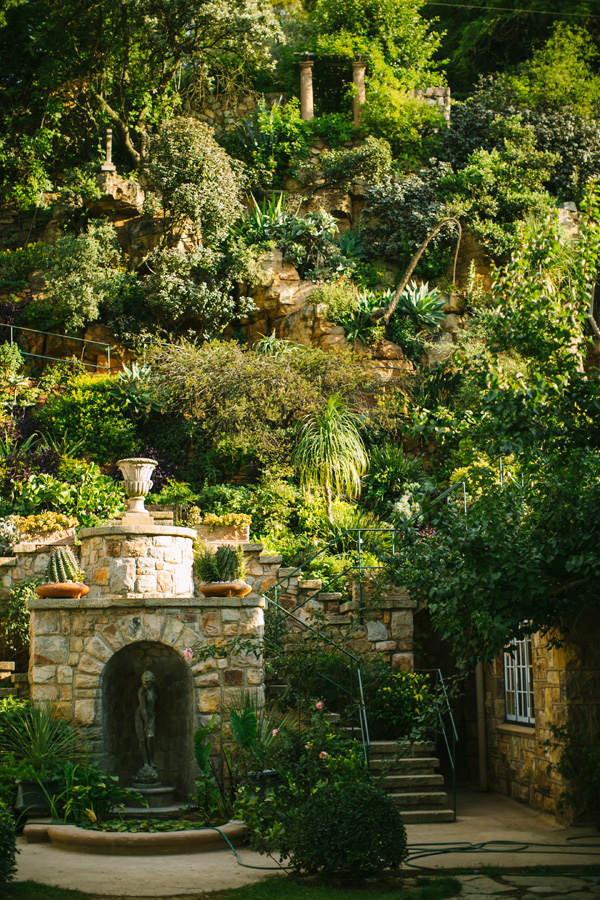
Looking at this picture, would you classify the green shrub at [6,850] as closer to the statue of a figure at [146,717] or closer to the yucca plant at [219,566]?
the statue of a figure at [146,717]

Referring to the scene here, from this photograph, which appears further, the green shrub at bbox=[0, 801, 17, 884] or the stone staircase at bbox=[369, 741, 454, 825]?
the stone staircase at bbox=[369, 741, 454, 825]

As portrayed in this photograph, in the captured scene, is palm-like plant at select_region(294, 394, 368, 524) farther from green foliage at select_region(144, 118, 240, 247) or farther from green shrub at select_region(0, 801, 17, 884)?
green shrub at select_region(0, 801, 17, 884)

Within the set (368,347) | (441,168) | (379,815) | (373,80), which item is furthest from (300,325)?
(379,815)

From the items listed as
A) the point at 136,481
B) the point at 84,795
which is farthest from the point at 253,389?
the point at 84,795

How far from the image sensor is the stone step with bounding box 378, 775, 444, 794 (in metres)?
7.81

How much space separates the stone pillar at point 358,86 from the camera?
19031mm

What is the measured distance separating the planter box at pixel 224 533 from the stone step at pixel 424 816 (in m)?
4.50

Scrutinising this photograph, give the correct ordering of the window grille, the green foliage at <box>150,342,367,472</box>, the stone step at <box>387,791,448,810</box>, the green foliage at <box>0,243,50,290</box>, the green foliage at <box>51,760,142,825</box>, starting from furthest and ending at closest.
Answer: the green foliage at <box>0,243,50,290</box>
the green foliage at <box>150,342,367,472</box>
the window grille
the stone step at <box>387,791,448,810</box>
the green foliage at <box>51,760,142,825</box>

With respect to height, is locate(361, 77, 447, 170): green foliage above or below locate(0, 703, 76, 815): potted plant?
above

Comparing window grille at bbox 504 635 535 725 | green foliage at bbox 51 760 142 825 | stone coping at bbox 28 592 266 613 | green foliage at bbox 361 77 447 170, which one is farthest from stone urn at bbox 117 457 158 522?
green foliage at bbox 361 77 447 170

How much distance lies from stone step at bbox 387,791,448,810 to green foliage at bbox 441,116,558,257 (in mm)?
11994

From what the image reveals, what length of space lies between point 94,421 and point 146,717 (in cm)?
743

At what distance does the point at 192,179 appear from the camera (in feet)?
53.4

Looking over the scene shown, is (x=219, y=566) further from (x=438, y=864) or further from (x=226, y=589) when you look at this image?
(x=438, y=864)
